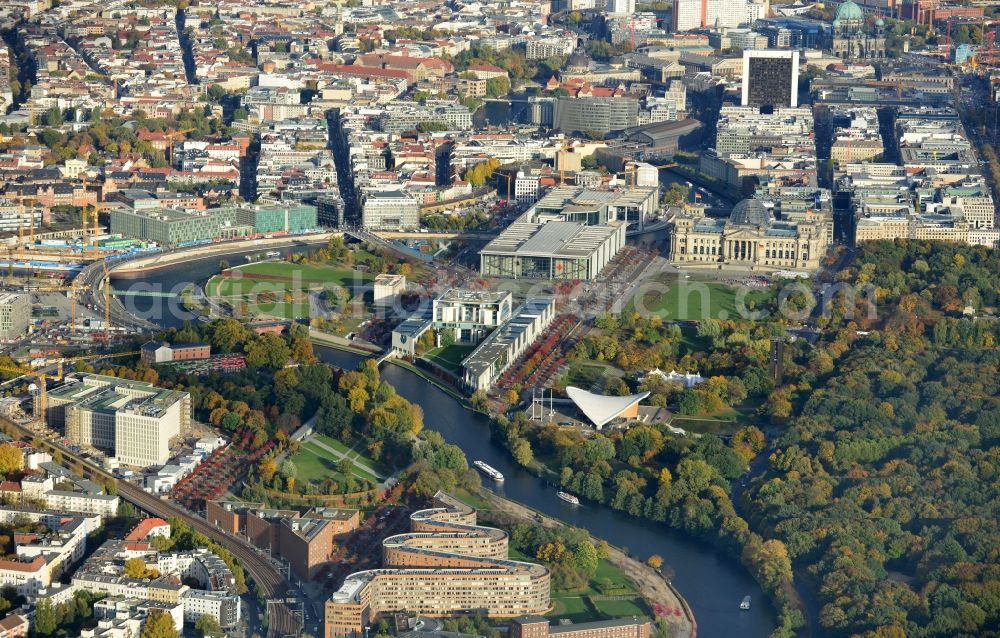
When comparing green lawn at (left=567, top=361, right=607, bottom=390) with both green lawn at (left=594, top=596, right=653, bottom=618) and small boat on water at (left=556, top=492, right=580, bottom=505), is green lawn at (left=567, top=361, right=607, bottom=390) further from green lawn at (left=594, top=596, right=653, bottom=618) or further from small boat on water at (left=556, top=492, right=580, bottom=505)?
green lawn at (left=594, top=596, right=653, bottom=618)

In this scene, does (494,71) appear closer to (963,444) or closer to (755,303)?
(755,303)

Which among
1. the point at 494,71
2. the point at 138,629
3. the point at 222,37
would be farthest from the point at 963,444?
the point at 222,37

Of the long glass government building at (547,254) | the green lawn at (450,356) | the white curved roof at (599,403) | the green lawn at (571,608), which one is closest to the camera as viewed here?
the green lawn at (571,608)

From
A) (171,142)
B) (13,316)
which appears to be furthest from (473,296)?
(171,142)

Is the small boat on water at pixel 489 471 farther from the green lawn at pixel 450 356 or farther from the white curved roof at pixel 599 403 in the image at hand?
the green lawn at pixel 450 356

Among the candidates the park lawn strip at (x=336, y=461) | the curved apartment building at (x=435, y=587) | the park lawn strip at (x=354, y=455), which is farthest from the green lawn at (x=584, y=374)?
the curved apartment building at (x=435, y=587)

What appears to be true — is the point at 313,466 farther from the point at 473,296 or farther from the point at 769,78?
the point at 769,78
